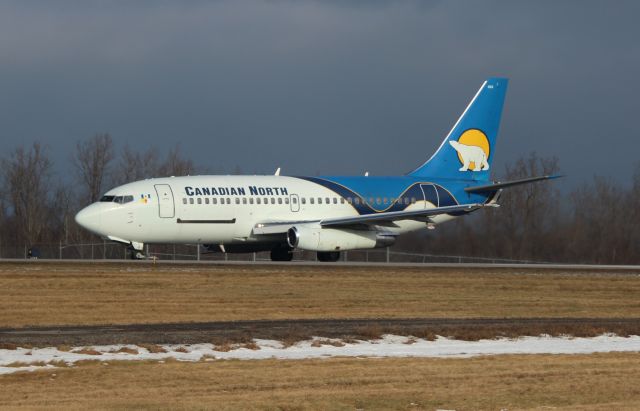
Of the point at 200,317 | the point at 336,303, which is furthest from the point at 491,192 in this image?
the point at 200,317

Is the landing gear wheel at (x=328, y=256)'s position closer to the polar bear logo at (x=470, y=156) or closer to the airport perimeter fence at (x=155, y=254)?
the airport perimeter fence at (x=155, y=254)

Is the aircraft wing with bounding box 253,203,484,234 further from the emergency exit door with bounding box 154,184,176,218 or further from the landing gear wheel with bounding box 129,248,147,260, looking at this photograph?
the landing gear wheel with bounding box 129,248,147,260

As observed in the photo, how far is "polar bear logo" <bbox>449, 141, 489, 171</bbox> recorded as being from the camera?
63.8m

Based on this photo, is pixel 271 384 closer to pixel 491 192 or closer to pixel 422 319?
pixel 422 319

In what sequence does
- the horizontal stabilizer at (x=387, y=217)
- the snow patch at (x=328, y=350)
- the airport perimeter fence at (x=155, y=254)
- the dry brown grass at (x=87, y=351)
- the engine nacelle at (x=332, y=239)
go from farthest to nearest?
the airport perimeter fence at (x=155, y=254) < the horizontal stabilizer at (x=387, y=217) < the engine nacelle at (x=332, y=239) < the dry brown grass at (x=87, y=351) < the snow patch at (x=328, y=350)

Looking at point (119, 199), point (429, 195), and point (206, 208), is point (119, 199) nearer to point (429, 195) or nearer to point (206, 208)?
point (206, 208)

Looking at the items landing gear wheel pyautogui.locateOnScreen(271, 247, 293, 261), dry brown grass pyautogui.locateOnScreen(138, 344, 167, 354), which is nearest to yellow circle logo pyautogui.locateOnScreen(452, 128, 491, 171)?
landing gear wheel pyautogui.locateOnScreen(271, 247, 293, 261)

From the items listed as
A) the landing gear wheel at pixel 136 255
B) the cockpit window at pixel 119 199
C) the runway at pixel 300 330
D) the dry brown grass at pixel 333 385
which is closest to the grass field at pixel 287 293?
the runway at pixel 300 330

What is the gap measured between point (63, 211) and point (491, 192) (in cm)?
3882

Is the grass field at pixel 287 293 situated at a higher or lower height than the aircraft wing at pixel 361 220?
lower

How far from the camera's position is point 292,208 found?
5747 cm

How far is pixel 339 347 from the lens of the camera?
86.2 ft

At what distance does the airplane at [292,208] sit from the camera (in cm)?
5403

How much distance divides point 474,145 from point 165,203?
1852 cm
